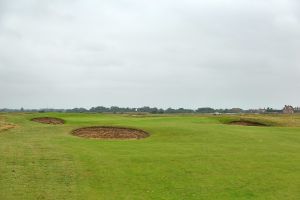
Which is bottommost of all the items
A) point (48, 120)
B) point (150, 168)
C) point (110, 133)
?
point (150, 168)

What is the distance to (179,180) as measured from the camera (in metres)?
22.2

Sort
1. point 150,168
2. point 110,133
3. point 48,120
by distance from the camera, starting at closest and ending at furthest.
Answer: point 150,168
point 110,133
point 48,120

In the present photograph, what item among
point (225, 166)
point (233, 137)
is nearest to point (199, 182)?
point (225, 166)

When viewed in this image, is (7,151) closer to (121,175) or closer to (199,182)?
(121,175)

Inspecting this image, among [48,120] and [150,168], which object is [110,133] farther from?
[48,120]

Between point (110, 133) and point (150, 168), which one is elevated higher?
point (110, 133)

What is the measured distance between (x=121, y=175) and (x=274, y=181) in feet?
26.1

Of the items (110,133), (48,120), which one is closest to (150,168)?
(110,133)

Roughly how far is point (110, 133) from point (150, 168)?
53.8 feet

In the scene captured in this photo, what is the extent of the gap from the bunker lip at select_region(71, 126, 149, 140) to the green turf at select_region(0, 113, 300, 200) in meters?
3.60

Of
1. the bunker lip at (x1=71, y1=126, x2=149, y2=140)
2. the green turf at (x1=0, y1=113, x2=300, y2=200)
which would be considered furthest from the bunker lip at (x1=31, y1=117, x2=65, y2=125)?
the green turf at (x1=0, y1=113, x2=300, y2=200)

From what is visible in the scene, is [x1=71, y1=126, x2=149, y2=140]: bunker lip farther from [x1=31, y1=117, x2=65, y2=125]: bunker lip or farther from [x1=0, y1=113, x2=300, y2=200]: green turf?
[x1=31, y1=117, x2=65, y2=125]: bunker lip

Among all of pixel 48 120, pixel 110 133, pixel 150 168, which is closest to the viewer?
pixel 150 168

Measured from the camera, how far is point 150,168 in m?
24.1
